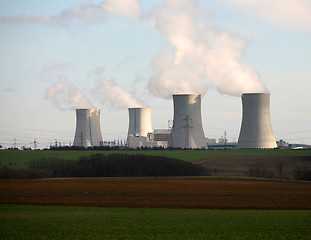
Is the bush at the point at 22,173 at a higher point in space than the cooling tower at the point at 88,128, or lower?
lower

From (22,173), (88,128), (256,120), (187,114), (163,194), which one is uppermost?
(187,114)

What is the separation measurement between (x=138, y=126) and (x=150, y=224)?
58.1 m

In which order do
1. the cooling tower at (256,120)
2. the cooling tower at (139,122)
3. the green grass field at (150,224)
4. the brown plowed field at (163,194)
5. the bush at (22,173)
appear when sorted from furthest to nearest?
the cooling tower at (139,122)
the cooling tower at (256,120)
the bush at (22,173)
the brown plowed field at (163,194)
the green grass field at (150,224)

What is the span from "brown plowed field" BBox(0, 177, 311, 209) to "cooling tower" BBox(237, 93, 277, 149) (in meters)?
15.6

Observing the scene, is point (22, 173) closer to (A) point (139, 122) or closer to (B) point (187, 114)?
(B) point (187, 114)

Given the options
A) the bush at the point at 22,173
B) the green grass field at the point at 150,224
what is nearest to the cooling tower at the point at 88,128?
the bush at the point at 22,173

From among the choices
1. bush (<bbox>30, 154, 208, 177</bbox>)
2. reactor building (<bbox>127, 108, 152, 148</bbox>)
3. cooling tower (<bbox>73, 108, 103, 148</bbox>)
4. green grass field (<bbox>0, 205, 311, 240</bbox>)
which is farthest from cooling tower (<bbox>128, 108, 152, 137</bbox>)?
green grass field (<bbox>0, 205, 311, 240</bbox>)

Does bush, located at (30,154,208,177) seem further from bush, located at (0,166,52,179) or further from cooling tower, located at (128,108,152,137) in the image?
cooling tower, located at (128,108,152,137)

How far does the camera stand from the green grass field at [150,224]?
13.4 metres

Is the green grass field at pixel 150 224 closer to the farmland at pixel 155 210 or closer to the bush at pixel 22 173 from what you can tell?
the farmland at pixel 155 210

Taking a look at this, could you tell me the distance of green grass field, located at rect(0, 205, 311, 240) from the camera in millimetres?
13352

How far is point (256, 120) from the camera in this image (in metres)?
47.3

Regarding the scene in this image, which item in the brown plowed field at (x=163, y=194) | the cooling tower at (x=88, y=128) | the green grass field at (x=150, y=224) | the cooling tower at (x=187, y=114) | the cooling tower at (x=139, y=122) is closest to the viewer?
the green grass field at (x=150, y=224)

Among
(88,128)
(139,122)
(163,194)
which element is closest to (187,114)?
(88,128)
